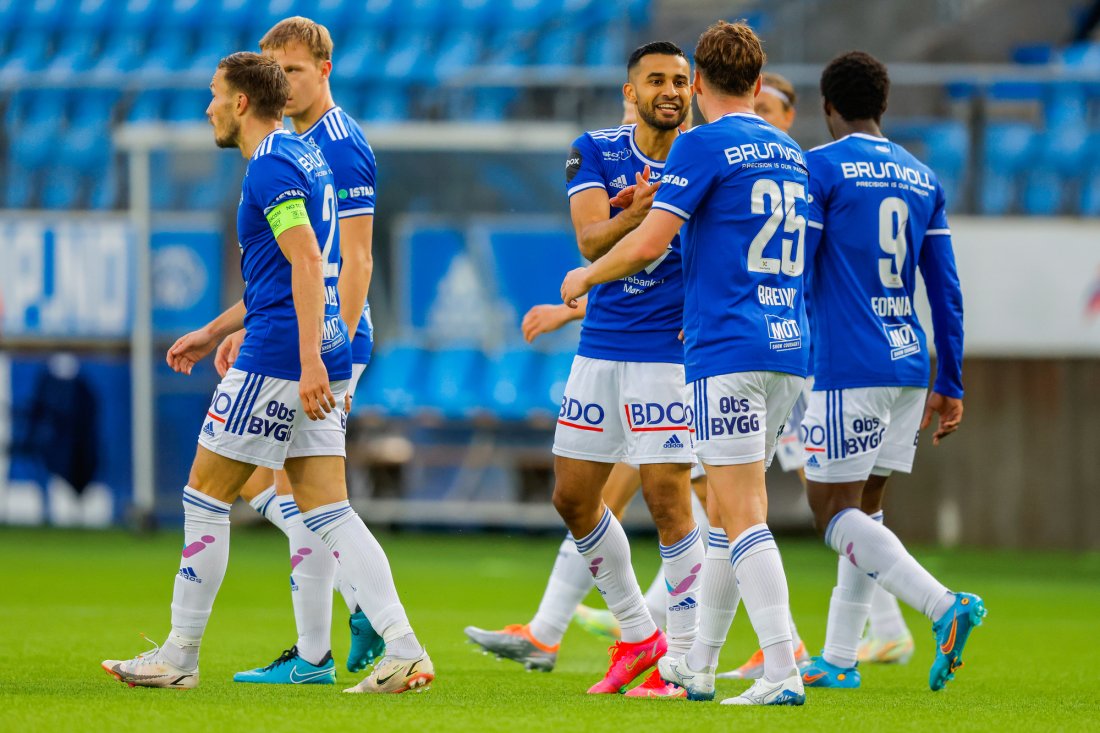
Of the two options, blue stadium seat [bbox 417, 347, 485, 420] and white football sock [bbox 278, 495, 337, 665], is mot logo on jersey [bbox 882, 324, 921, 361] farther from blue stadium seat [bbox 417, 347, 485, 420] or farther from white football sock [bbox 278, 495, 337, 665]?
blue stadium seat [bbox 417, 347, 485, 420]

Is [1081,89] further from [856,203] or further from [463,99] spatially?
[856,203]

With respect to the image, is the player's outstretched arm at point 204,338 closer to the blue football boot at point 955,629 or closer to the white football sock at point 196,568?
the white football sock at point 196,568

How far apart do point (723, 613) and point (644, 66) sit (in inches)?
71.2

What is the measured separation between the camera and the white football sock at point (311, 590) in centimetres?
579

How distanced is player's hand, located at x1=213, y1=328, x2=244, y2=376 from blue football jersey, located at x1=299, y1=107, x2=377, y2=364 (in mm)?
405

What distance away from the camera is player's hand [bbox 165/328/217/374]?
5.65 meters

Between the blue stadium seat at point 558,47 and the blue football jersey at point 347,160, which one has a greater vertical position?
the blue stadium seat at point 558,47

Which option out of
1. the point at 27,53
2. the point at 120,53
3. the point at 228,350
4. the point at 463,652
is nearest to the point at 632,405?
the point at 228,350

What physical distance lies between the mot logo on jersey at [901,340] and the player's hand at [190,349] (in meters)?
2.39

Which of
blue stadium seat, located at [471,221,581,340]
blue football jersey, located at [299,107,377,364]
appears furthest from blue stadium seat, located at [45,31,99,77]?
blue football jersey, located at [299,107,377,364]

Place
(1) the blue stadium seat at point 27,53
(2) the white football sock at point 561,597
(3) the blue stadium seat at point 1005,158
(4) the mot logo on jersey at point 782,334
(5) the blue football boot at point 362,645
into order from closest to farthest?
(4) the mot logo on jersey at point 782,334 → (5) the blue football boot at point 362,645 → (2) the white football sock at point 561,597 → (3) the blue stadium seat at point 1005,158 → (1) the blue stadium seat at point 27,53

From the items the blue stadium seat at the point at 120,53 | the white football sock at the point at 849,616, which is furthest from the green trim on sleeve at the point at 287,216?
the blue stadium seat at the point at 120,53

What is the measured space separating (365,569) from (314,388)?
0.63 metres

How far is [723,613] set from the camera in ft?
17.3
